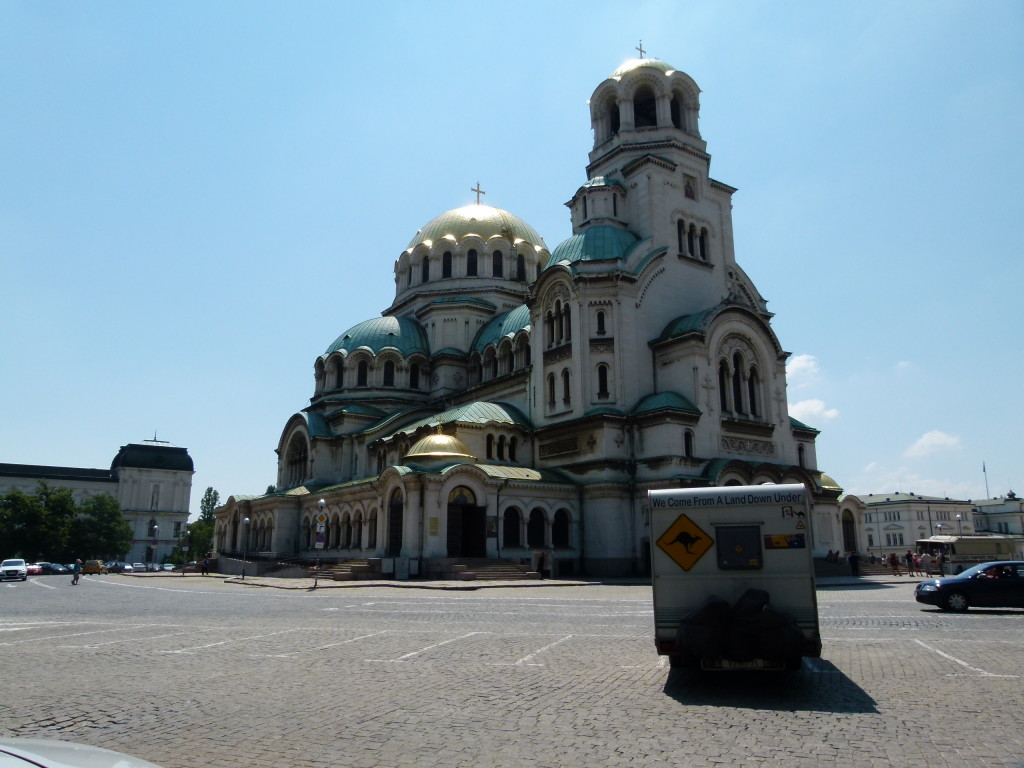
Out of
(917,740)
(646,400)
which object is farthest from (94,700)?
(646,400)

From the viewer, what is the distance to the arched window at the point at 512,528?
40.4 m

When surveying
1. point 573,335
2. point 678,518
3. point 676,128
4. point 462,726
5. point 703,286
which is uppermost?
point 676,128

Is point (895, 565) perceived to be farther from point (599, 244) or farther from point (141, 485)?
point (141, 485)

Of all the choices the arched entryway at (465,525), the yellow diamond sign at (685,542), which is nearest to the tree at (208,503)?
the arched entryway at (465,525)

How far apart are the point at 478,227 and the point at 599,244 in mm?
19523

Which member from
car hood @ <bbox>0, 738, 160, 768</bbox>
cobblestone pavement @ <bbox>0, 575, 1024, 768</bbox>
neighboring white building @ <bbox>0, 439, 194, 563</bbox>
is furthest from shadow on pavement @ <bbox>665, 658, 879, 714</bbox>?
neighboring white building @ <bbox>0, 439, 194, 563</bbox>

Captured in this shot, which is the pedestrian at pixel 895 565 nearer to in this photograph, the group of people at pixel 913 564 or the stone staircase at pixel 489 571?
the group of people at pixel 913 564

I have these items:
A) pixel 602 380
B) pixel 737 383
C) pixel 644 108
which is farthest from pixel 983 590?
pixel 644 108

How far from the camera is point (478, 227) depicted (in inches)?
2437

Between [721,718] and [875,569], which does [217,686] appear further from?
[875,569]

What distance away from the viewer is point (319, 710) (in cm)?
858

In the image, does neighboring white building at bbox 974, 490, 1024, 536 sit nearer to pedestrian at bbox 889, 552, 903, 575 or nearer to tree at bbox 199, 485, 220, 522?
pedestrian at bbox 889, 552, 903, 575

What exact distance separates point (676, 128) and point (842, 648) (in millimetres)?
41361

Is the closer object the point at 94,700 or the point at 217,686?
the point at 94,700
